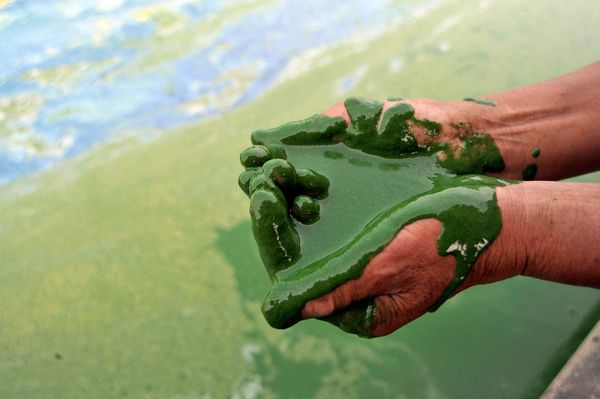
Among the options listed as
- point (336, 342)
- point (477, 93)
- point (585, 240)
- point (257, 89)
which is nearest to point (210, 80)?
point (257, 89)

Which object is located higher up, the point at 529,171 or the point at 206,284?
the point at 529,171

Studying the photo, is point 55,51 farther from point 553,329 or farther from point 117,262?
point 553,329

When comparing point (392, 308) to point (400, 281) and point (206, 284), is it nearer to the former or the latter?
point (400, 281)

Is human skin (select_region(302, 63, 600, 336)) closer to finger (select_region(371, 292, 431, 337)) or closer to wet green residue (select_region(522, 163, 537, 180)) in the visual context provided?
finger (select_region(371, 292, 431, 337))

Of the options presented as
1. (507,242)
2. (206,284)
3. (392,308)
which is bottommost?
(206,284)

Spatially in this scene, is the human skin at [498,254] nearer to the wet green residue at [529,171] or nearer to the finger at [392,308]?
the finger at [392,308]

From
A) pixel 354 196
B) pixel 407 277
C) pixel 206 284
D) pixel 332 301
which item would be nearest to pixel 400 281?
pixel 407 277
